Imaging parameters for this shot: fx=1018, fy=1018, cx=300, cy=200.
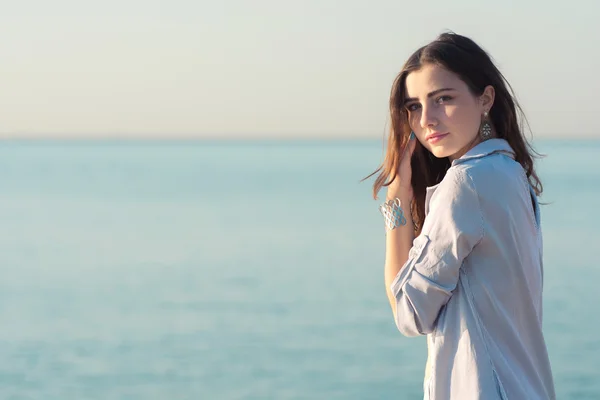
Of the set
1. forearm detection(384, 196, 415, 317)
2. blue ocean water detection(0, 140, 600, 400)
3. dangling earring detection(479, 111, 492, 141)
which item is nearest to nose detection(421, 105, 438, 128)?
dangling earring detection(479, 111, 492, 141)

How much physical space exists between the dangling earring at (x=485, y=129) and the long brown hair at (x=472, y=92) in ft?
0.08

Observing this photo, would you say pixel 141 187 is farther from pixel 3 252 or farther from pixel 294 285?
pixel 294 285

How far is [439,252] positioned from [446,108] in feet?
1.21

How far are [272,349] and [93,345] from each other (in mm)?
2030

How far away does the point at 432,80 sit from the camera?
7.42ft

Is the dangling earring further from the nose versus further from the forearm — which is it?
the forearm

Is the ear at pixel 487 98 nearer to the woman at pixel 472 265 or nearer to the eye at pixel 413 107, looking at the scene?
the woman at pixel 472 265

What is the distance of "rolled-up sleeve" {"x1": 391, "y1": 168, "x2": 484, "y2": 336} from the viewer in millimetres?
2049

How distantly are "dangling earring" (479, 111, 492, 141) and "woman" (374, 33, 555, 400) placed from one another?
1.4 inches

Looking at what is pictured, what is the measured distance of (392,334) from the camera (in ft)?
36.9

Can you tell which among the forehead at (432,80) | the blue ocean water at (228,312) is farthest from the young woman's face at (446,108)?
the blue ocean water at (228,312)

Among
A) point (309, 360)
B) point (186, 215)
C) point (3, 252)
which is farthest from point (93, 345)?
point (186, 215)

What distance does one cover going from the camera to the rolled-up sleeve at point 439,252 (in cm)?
205

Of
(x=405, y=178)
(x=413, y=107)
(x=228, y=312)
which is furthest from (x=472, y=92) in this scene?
(x=228, y=312)
